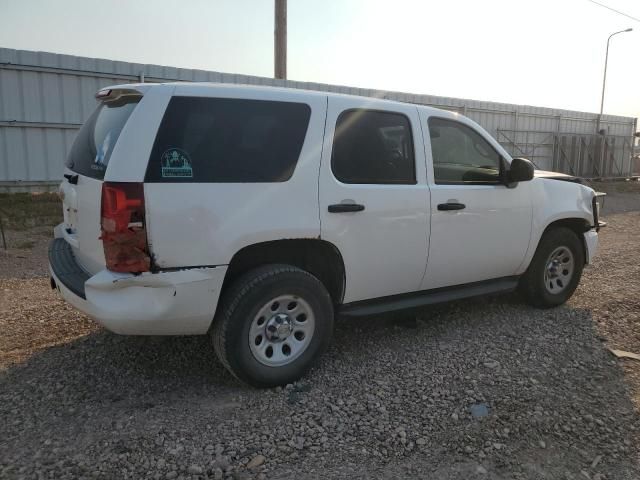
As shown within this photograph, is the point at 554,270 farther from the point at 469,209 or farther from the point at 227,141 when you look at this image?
the point at 227,141

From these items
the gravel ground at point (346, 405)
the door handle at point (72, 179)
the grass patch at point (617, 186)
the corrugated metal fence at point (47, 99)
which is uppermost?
the corrugated metal fence at point (47, 99)

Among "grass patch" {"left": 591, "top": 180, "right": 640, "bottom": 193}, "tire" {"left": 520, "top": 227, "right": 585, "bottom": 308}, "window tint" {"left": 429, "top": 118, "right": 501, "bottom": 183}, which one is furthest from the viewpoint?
"grass patch" {"left": 591, "top": 180, "right": 640, "bottom": 193}

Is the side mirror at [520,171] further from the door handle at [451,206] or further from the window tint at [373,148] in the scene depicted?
the window tint at [373,148]

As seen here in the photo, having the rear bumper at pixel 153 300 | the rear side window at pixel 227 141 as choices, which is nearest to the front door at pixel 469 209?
the rear side window at pixel 227 141

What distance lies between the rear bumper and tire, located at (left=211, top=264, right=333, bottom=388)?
0.50 ft

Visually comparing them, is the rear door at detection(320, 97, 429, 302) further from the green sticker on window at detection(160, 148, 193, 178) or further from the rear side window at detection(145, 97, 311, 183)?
the green sticker on window at detection(160, 148, 193, 178)

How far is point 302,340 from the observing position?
12.1ft

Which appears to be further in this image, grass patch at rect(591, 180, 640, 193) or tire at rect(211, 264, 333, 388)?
grass patch at rect(591, 180, 640, 193)

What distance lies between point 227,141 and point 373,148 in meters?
1.15

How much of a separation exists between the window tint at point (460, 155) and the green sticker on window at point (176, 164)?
1.99m

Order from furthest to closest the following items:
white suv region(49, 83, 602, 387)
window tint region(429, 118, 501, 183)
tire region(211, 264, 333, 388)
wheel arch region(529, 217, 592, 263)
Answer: wheel arch region(529, 217, 592, 263)
window tint region(429, 118, 501, 183)
tire region(211, 264, 333, 388)
white suv region(49, 83, 602, 387)

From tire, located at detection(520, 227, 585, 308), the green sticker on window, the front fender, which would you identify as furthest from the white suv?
tire, located at detection(520, 227, 585, 308)

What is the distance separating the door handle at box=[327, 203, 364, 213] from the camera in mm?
3643

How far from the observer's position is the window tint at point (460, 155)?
4.32 meters
